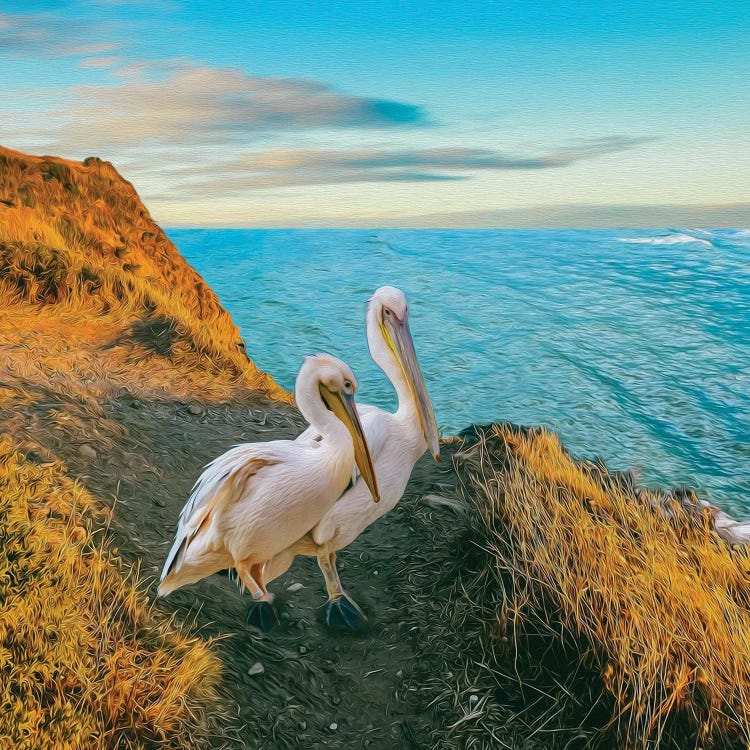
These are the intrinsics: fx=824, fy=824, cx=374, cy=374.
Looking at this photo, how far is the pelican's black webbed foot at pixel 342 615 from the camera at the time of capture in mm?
3801

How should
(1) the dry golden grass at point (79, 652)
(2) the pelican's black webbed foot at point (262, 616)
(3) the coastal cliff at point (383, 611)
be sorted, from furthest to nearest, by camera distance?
(2) the pelican's black webbed foot at point (262, 616)
(3) the coastal cliff at point (383, 611)
(1) the dry golden grass at point (79, 652)

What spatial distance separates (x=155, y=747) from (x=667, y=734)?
2.00m

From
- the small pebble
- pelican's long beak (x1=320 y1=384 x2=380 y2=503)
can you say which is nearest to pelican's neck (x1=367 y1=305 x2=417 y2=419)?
pelican's long beak (x1=320 y1=384 x2=380 y2=503)

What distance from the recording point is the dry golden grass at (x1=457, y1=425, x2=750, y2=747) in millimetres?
3311

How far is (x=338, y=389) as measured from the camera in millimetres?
3273

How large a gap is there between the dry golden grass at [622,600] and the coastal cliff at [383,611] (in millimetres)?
11

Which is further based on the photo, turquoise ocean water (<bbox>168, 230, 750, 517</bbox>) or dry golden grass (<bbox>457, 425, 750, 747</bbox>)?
turquoise ocean water (<bbox>168, 230, 750, 517</bbox>)

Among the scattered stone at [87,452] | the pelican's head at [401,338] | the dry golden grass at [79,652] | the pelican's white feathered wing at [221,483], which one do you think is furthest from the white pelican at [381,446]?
the scattered stone at [87,452]

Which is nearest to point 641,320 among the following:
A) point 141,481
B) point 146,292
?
point 146,292

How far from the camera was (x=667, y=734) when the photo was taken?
10.8 feet

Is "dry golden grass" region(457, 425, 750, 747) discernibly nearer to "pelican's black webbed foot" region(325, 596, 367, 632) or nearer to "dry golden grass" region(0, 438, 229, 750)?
"pelican's black webbed foot" region(325, 596, 367, 632)

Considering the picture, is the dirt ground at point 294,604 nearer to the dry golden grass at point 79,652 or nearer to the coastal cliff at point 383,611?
the coastal cliff at point 383,611

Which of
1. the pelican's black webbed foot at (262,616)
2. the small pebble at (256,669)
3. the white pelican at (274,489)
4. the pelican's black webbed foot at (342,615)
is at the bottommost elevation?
the small pebble at (256,669)

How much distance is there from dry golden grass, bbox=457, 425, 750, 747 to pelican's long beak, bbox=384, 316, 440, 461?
22.1 inches
